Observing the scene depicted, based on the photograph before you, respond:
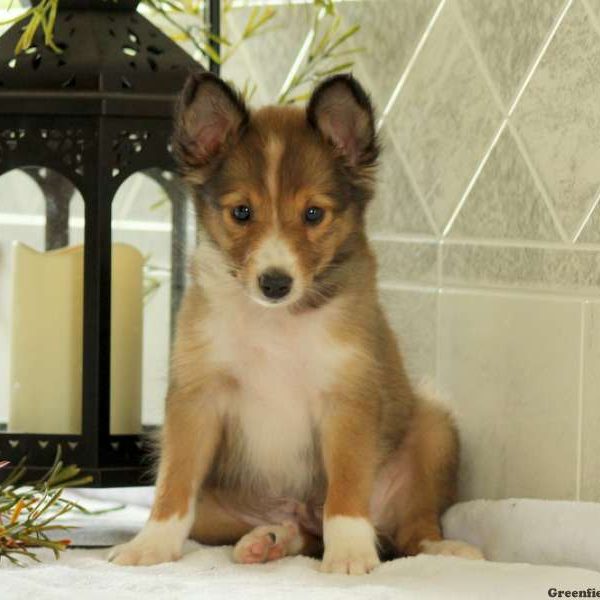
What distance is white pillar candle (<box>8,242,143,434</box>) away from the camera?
2.47 metres

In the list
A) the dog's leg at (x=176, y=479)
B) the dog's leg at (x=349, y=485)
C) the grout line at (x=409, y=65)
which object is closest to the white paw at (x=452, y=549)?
the dog's leg at (x=349, y=485)

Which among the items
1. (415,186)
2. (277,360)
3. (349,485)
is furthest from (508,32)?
(349,485)

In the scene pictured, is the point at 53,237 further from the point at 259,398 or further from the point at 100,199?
the point at 259,398

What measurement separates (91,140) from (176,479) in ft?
1.95

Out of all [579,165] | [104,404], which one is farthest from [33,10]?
[579,165]

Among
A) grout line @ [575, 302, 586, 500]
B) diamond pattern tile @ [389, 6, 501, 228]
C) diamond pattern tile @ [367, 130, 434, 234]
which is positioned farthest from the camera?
diamond pattern tile @ [367, 130, 434, 234]

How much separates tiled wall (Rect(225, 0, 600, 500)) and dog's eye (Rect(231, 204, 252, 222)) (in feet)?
1.81

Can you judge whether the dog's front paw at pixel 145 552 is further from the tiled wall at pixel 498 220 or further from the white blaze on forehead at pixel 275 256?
the tiled wall at pixel 498 220

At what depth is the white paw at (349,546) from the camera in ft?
7.28

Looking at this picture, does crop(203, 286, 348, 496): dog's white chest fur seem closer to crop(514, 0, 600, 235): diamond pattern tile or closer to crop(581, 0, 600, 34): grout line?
crop(514, 0, 600, 235): diamond pattern tile

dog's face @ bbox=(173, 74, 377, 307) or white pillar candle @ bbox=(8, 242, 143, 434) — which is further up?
dog's face @ bbox=(173, 74, 377, 307)

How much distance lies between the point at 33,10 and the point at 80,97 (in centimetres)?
17

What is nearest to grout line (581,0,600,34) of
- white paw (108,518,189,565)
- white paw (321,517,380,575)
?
white paw (321,517,380,575)

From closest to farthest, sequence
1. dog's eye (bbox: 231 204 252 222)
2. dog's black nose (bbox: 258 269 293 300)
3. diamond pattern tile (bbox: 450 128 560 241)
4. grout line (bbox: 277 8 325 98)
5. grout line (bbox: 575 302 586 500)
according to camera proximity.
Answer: dog's black nose (bbox: 258 269 293 300)
dog's eye (bbox: 231 204 252 222)
grout line (bbox: 575 302 586 500)
diamond pattern tile (bbox: 450 128 560 241)
grout line (bbox: 277 8 325 98)
